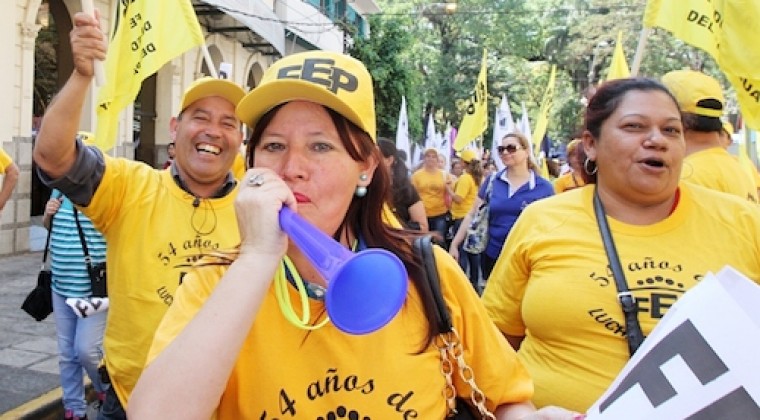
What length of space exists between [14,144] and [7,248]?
4.62ft

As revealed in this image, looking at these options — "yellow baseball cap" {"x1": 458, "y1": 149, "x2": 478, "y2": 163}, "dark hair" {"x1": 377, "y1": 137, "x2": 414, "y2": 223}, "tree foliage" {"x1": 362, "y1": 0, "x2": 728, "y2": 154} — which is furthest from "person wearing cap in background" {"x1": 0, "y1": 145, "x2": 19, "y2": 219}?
"tree foliage" {"x1": 362, "y1": 0, "x2": 728, "y2": 154}

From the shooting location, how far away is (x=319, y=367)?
1.48 metres

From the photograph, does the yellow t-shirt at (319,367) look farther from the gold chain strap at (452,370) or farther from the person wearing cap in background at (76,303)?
the person wearing cap in background at (76,303)

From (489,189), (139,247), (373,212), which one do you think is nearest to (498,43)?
(489,189)

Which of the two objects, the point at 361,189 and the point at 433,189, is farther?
the point at 433,189

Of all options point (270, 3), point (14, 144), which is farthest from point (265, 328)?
point (270, 3)

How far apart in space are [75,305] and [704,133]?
139 inches

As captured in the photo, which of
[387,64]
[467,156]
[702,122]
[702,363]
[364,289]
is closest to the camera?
[702,363]

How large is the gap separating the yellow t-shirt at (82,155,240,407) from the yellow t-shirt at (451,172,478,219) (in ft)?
24.8

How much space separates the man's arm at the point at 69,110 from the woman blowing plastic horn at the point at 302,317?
101cm

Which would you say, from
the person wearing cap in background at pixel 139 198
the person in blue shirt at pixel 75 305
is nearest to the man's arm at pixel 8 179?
the person in blue shirt at pixel 75 305

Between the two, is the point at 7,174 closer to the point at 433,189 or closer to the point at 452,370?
the point at 452,370

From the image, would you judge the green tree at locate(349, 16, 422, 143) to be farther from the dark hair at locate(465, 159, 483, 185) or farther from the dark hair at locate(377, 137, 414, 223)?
the dark hair at locate(377, 137, 414, 223)

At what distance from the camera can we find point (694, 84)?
3.04m
